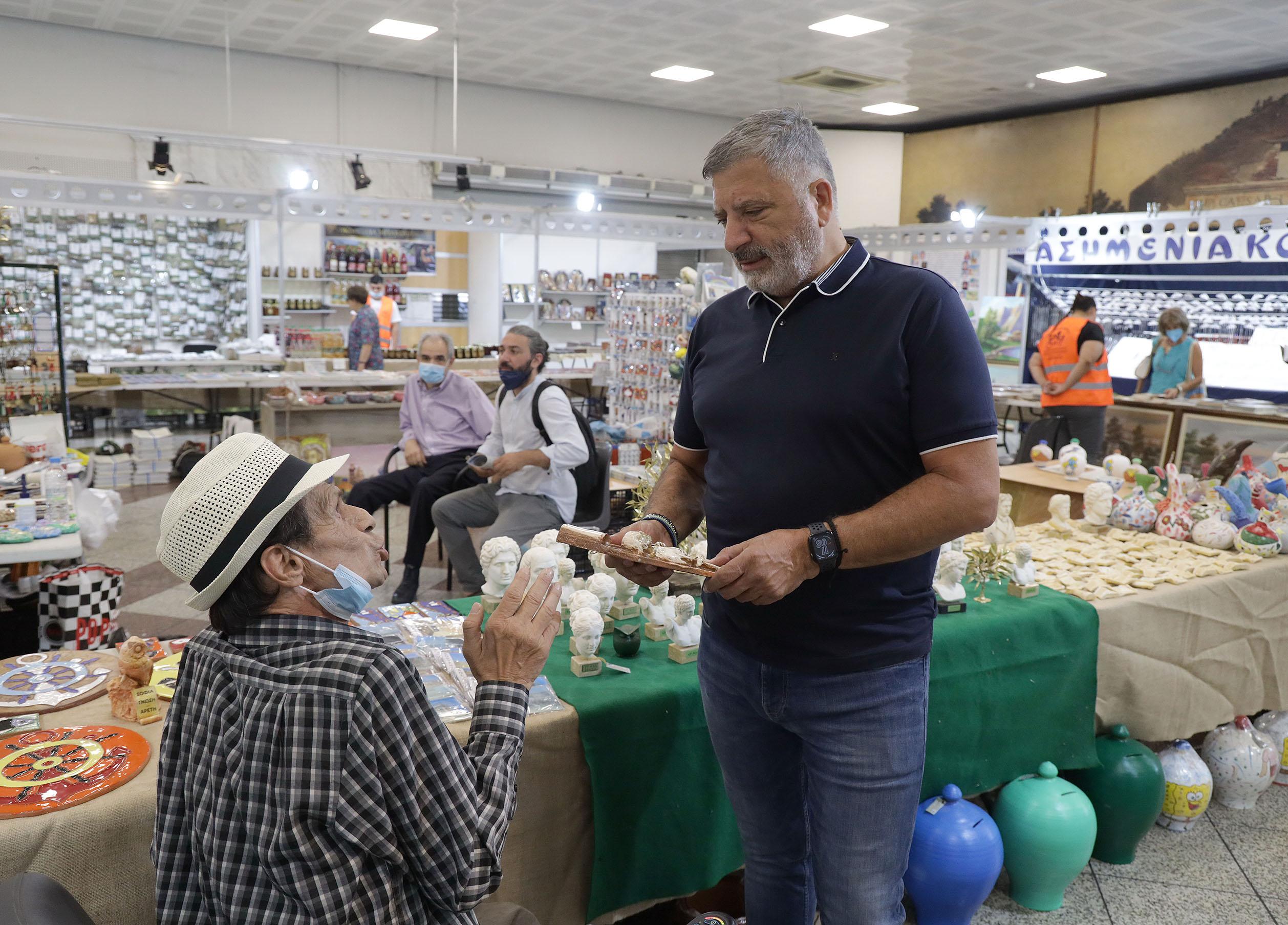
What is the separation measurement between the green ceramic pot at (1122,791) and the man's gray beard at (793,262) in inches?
82.5

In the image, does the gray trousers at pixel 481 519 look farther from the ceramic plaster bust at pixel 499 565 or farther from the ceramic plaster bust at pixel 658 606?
the ceramic plaster bust at pixel 658 606

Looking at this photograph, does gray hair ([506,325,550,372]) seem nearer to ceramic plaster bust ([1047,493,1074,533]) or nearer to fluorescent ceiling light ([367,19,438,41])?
ceramic plaster bust ([1047,493,1074,533])

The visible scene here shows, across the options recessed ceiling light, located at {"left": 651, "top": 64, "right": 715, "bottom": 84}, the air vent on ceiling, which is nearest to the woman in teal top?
the air vent on ceiling

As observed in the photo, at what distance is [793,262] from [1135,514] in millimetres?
2936

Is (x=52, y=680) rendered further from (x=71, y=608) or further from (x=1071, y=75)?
(x=1071, y=75)

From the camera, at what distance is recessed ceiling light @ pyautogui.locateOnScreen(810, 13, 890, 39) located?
27.6 feet

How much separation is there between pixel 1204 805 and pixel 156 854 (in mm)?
3171

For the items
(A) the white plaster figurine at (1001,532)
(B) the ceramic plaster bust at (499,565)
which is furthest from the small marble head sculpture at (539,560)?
(A) the white plaster figurine at (1001,532)

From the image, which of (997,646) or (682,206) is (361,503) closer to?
(997,646)

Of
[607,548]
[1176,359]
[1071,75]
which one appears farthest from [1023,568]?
[1071,75]

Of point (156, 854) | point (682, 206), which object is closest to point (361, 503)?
point (156, 854)

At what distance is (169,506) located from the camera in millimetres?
1312

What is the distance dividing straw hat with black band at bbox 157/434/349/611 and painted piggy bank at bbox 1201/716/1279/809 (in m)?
3.31

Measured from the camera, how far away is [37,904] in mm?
1156
